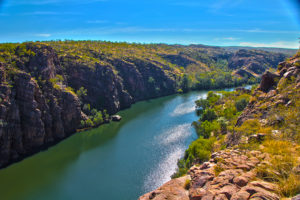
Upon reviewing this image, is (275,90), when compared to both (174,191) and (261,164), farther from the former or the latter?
(174,191)

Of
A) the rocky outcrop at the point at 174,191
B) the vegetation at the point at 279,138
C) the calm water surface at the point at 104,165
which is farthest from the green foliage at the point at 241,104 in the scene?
the rocky outcrop at the point at 174,191

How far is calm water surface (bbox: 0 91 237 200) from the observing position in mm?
36647

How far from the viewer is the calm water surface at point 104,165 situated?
120 feet

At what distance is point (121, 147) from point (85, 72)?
44.1 m

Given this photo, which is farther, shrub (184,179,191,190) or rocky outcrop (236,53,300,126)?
rocky outcrop (236,53,300,126)

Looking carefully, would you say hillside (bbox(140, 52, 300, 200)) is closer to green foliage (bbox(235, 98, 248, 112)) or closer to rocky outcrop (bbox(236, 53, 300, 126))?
rocky outcrop (bbox(236, 53, 300, 126))

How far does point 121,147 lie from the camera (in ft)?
178

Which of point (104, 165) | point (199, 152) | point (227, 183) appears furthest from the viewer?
point (104, 165)

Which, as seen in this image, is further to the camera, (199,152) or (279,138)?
(199,152)

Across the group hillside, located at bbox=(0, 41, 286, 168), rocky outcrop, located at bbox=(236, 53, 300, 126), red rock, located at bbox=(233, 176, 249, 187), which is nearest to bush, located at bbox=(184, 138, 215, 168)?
rocky outcrop, located at bbox=(236, 53, 300, 126)

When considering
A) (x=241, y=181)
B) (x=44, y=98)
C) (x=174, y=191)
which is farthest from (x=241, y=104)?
(x=44, y=98)

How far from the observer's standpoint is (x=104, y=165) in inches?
1778

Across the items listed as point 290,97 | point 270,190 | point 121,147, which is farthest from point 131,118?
point 270,190

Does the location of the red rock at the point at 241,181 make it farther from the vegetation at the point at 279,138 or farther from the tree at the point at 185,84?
the tree at the point at 185,84
